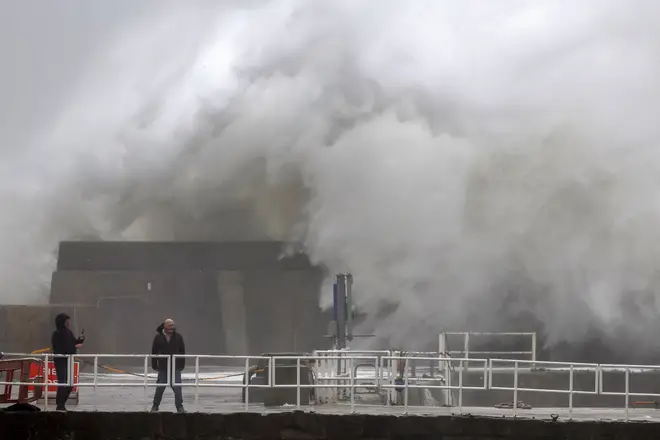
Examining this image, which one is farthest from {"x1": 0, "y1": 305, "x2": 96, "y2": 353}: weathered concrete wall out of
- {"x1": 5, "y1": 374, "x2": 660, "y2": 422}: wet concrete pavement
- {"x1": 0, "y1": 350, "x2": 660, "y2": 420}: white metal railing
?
{"x1": 5, "y1": 374, "x2": 660, "y2": 422}: wet concrete pavement

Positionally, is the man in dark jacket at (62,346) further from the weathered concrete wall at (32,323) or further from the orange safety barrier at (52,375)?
the weathered concrete wall at (32,323)

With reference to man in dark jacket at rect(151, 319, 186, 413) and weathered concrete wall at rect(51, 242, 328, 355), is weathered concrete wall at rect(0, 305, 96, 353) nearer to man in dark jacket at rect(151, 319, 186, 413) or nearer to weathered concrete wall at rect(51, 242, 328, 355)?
weathered concrete wall at rect(51, 242, 328, 355)

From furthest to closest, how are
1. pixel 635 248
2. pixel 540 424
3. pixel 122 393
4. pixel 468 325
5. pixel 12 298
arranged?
pixel 12 298 < pixel 468 325 < pixel 635 248 < pixel 122 393 < pixel 540 424

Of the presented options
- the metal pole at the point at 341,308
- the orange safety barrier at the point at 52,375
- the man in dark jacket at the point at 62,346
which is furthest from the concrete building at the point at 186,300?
the man in dark jacket at the point at 62,346

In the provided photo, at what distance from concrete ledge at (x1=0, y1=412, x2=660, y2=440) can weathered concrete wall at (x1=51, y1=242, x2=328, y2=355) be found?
9.62m

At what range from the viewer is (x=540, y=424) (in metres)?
8.93

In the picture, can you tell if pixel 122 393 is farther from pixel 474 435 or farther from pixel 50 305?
pixel 50 305

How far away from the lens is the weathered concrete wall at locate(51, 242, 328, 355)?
19.0 metres

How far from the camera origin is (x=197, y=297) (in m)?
19.3

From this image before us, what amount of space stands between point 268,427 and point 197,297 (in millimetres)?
10326

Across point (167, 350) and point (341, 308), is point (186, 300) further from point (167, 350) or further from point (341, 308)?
point (167, 350)

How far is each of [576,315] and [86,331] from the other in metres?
9.89

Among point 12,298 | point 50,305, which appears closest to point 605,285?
point 50,305

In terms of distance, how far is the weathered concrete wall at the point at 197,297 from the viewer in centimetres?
1897
